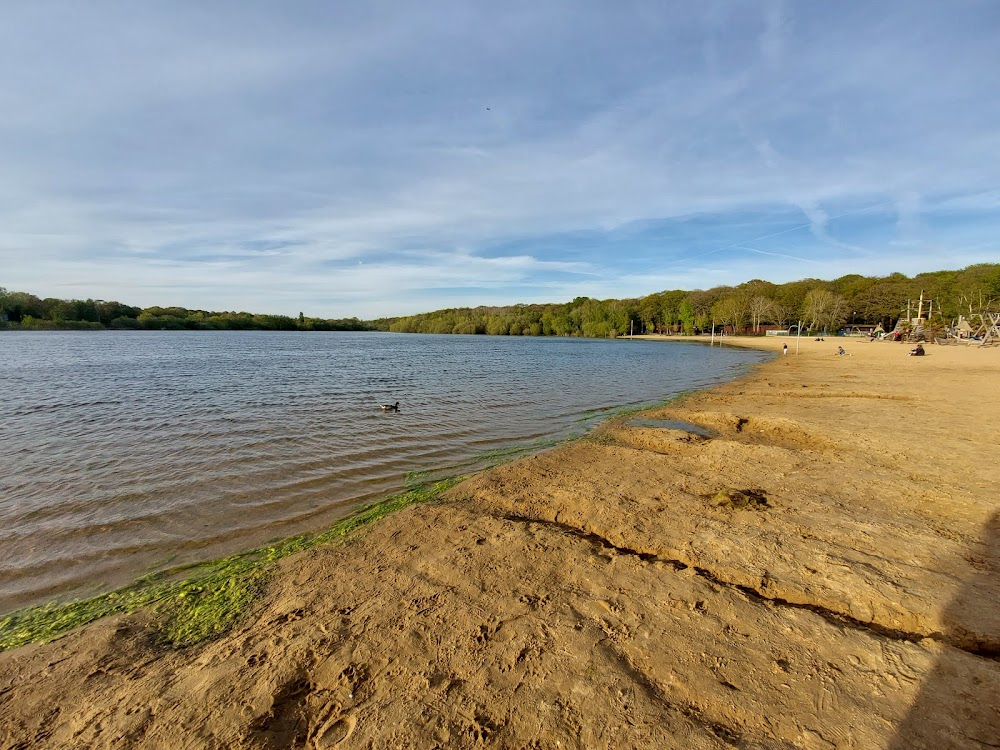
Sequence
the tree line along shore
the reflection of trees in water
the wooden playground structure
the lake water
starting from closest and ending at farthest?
the reflection of trees in water, the lake water, the wooden playground structure, the tree line along shore

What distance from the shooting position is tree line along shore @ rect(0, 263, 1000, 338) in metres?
86.8

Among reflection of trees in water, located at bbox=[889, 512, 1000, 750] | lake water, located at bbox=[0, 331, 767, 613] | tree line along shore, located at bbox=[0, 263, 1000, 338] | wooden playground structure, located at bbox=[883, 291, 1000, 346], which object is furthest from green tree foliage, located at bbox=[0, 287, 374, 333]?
wooden playground structure, located at bbox=[883, 291, 1000, 346]

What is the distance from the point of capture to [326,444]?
37.0ft

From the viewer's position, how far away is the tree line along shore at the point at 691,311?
86.8m

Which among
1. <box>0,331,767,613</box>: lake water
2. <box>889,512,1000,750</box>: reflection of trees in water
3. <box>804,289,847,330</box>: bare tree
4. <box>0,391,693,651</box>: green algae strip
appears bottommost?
<box>0,331,767,613</box>: lake water

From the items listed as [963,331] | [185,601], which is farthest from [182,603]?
[963,331]

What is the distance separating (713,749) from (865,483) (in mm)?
6517

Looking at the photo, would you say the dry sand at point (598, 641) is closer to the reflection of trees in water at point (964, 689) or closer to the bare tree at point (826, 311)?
the reflection of trees in water at point (964, 689)

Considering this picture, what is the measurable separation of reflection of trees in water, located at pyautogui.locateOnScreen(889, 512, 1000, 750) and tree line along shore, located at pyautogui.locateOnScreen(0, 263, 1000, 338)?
275ft

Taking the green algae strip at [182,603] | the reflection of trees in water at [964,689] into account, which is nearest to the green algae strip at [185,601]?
the green algae strip at [182,603]

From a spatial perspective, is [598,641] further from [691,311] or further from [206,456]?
[691,311]

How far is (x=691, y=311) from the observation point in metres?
131

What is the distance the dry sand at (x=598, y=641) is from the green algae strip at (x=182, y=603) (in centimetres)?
26

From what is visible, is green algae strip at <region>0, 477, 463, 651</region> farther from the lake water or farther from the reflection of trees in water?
the reflection of trees in water
